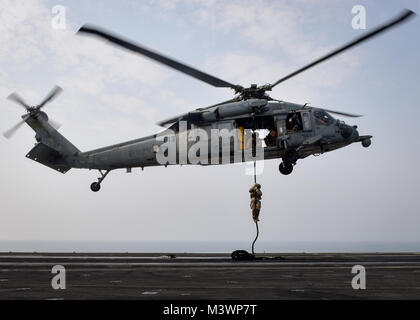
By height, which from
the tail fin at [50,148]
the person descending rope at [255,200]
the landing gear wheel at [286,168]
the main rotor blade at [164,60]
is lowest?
the person descending rope at [255,200]

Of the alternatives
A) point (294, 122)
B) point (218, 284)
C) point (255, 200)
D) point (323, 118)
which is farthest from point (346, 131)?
point (218, 284)

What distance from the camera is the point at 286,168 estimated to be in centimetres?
2962

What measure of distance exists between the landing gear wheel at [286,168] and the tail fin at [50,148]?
1428 cm

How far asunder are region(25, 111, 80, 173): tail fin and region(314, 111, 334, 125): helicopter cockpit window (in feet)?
54.6

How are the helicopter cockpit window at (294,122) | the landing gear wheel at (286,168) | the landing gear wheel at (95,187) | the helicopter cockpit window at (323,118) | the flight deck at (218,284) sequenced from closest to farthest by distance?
the flight deck at (218,284), the helicopter cockpit window at (294,122), the helicopter cockpit window at (323,118), the landing gear wheel at (286,168), the landing gear wheel at (95,187)

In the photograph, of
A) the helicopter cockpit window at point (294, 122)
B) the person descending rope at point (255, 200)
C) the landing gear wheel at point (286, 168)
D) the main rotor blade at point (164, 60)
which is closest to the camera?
the main rotor blade at point (164, 60)

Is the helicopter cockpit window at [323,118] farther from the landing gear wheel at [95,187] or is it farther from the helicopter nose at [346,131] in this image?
the landing gear wheel at [95,187]

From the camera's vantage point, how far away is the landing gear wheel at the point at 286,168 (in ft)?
96.9

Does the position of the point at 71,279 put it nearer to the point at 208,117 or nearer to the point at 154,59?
the point at 154,59

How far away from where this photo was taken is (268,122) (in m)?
28.3

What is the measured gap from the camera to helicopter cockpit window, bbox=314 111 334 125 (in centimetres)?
2862

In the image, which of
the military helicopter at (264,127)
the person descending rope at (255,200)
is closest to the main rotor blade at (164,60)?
the military helicopter at (264,127)

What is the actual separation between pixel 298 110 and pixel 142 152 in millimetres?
10541
